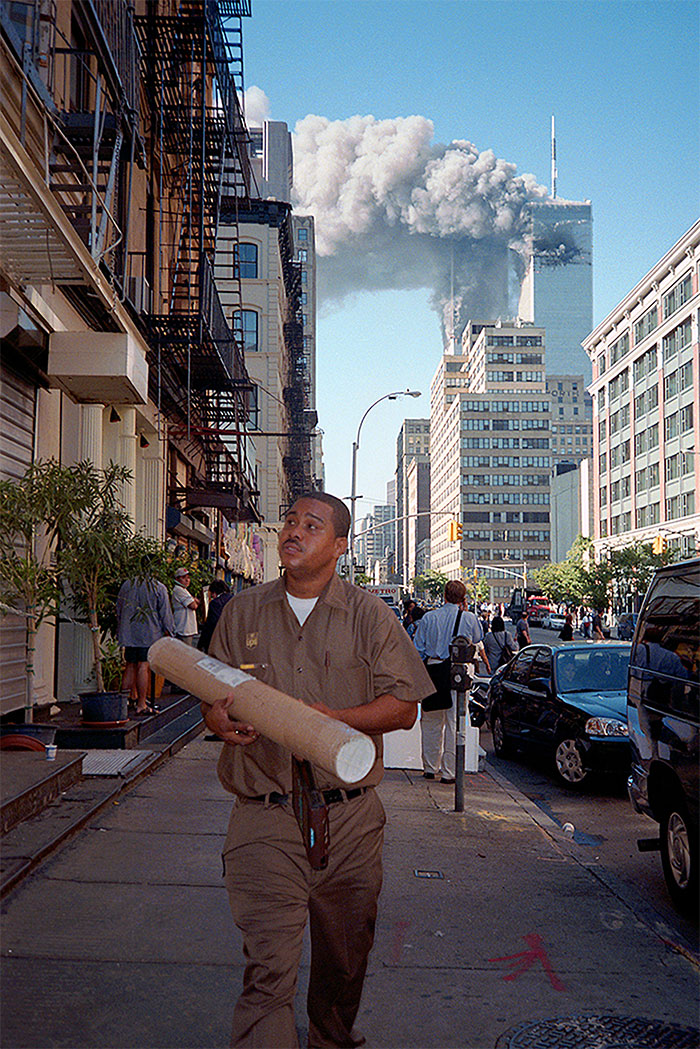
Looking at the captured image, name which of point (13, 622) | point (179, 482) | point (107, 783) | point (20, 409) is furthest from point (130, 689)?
point (179, 482)

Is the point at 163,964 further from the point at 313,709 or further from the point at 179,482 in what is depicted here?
the point at 179,482

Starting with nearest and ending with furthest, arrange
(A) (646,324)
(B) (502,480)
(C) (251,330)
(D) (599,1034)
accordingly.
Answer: (D) (599,1034) < (C) (251,330) < (A) (646,324) < (B) (502,480)

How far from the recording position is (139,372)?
542 inches

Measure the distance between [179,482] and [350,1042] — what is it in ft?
72.9

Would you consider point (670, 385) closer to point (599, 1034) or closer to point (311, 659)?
point (599, 1034)

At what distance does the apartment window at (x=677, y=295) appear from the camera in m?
74.0

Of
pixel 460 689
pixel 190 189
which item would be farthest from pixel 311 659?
pixel 190 189

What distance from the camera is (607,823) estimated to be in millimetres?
9086

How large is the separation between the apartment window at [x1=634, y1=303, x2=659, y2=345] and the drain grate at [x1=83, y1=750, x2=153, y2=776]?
78.3 meters

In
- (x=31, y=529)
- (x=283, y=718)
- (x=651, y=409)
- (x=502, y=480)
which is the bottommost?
(x=283, y=718)

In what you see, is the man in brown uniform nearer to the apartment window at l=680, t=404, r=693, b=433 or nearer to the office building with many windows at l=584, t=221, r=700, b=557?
the office building with many windows at l=584, t=221, r=700, b=557

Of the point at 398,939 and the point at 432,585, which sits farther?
the point at 432,585

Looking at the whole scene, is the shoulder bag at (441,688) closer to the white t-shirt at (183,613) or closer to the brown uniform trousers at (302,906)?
the brown uniform trousers at (302,906)

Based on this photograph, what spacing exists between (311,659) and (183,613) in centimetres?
1221
